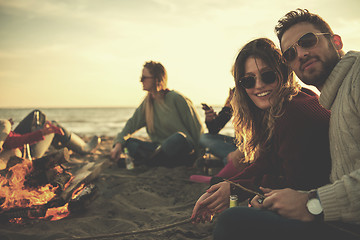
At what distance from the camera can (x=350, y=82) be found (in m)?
1.42

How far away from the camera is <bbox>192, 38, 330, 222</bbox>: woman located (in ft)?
5.47

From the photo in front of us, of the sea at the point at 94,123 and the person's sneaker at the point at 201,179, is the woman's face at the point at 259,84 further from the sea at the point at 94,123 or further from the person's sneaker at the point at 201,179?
the sea at the point at 94,123

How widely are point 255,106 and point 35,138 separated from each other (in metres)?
3.54

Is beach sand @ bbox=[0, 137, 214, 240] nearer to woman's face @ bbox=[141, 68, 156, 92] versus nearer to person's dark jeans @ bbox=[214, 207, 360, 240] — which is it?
person's dark jeans @ bbox=[214, 207, 360, 240]

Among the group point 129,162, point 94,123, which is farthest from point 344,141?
point 94,123

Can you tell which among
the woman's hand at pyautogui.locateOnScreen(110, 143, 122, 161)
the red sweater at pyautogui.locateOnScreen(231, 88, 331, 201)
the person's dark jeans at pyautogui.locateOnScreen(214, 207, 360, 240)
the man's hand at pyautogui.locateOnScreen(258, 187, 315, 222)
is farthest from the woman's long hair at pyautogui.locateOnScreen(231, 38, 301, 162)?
the woman's hand at pyautogui.locateOnScreen(110, 143, 122, 161)

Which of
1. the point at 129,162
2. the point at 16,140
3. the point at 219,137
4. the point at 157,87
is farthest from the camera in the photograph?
the point at 157,87

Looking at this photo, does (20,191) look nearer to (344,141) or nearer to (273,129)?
(273,129)

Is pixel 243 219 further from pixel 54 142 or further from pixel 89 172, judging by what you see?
pixel 54 142

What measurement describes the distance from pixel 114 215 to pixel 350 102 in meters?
2.89

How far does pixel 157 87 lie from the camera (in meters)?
5.75

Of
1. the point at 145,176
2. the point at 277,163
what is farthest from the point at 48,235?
the point at 277,163

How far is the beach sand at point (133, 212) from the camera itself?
261 centimetres

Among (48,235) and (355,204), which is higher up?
(355,204)
